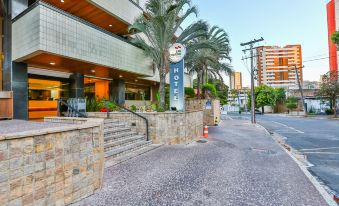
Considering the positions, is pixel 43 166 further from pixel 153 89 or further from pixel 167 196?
pixel 153 89

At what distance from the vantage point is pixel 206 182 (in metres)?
5.15

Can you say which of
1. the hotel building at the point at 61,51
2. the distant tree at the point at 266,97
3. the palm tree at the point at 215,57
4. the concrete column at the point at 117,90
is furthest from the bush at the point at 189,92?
the distant tree at the point at 266,97

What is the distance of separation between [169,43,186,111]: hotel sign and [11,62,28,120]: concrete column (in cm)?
779

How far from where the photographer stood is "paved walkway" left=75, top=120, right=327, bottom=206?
4184 millimetres

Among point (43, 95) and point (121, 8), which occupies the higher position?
point (121, 8)

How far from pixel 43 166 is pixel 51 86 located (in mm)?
11251

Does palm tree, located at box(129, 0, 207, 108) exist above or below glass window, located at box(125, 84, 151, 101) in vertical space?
above

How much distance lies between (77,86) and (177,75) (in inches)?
273

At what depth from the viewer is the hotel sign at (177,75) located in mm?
11172

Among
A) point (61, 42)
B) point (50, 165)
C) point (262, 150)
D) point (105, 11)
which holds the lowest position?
point (262, 150)

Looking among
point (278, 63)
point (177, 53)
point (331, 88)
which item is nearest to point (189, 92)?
point (177, 53)

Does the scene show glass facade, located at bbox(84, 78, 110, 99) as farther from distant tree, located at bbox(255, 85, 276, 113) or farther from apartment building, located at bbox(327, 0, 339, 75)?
apartment building, located at bbox(327, 0, 339, 75)

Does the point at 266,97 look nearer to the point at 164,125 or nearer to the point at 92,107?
the point at 164,125

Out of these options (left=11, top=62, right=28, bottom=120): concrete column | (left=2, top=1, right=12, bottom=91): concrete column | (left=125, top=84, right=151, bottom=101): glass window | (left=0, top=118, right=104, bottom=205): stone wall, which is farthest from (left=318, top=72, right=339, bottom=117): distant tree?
(left=2, top=1, right=12, bottom=91): concrete column
